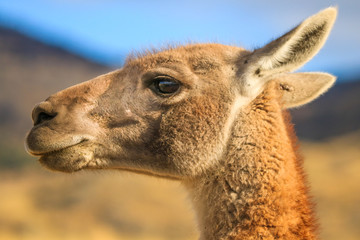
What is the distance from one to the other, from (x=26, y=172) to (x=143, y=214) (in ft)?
40.5

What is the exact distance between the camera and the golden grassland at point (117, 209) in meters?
16.6

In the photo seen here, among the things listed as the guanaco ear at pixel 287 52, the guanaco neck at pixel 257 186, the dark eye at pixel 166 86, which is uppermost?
the dark eye at pixel 166 86

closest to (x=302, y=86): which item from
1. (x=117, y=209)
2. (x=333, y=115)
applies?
(x=117, y=209)

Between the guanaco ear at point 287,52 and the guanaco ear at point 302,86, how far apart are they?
1.79 ft

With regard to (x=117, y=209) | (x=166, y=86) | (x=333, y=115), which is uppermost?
(x=333, y=115)

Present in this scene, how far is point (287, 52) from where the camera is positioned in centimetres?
395

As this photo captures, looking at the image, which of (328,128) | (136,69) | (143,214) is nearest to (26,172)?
(143,214)

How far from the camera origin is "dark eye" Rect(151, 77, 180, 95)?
426 centimetres

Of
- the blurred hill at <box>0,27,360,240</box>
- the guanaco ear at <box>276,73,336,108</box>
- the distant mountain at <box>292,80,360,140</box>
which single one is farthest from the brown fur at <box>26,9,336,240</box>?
the distant mountain at <box>292,80,360,140</box>

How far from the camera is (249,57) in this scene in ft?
13.8

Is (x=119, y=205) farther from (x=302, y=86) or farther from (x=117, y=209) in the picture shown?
(x=302, y=86)

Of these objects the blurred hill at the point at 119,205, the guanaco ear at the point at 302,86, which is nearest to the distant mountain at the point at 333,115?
the blurred hill at the point at 119,205

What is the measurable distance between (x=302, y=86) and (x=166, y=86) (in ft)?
4.60

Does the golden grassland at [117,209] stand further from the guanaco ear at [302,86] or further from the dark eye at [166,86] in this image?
the dark eye at [166,86]
